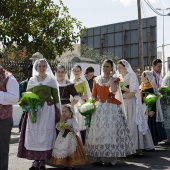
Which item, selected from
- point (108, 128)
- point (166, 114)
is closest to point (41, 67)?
point (108, 128)

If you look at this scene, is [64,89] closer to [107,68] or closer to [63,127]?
[107,68]

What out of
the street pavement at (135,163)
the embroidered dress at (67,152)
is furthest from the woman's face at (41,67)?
the street pavement at (135,163)

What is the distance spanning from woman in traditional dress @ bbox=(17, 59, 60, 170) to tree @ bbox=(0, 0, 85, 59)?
8.39 meters

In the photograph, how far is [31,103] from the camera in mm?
7152

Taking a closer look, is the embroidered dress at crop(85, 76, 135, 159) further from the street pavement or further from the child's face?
the child's face

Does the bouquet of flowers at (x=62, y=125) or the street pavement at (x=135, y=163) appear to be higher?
the bouquet of flowers at (x=62, y=125)

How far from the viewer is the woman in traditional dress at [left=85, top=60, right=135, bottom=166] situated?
7.68m

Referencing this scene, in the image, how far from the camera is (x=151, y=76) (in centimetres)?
998

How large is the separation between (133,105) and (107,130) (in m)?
1.41

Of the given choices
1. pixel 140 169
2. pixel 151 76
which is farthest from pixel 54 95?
pixel 151 76

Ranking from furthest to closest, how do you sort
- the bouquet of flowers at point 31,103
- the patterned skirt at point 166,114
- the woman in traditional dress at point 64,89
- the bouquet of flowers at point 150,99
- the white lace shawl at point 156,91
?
the patterned skirt at point 166,114 → the white lace shawl at point 156,91 → the bouquet of flowers at point 150,99 → the woman in traditional dress at point 64,89 → the bouquet of flowers at point 31,103

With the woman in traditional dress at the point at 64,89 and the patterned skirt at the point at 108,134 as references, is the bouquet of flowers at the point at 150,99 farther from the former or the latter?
the woman in traditional dress at the point at 64,89

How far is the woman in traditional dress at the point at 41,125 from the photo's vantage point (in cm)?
727

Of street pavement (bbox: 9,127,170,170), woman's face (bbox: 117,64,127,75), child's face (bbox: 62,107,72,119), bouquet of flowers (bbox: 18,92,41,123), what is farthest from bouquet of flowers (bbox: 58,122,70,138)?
woman's face (bbox: 117,64,127,75)
